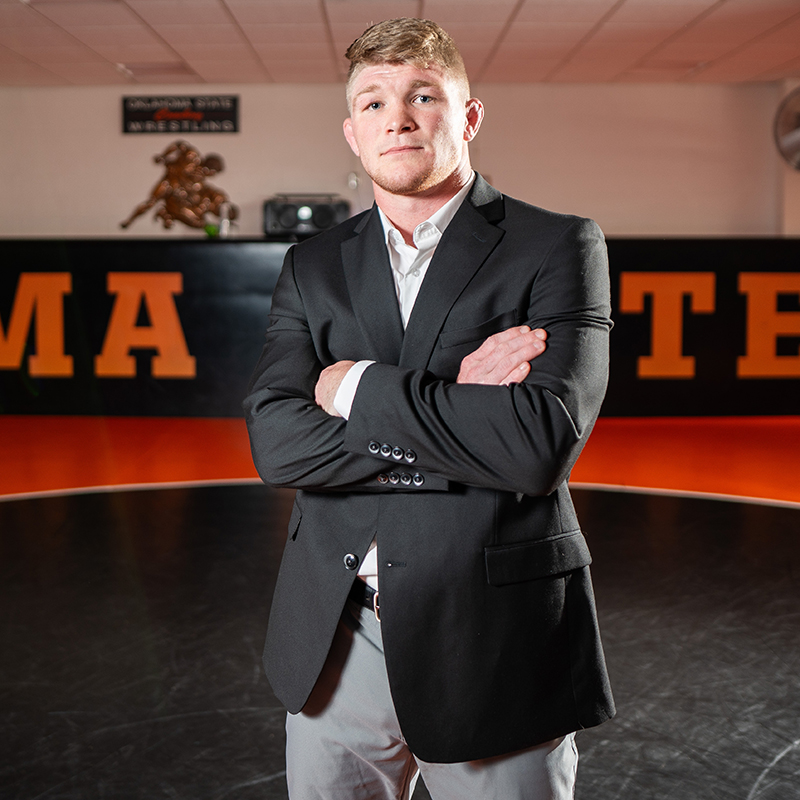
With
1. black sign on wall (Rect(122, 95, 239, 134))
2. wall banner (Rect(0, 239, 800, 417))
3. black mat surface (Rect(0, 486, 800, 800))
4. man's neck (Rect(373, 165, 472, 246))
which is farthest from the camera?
black sign on wall (Rect(122, 95, 239, 134))

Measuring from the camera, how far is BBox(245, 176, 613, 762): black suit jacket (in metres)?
0.93

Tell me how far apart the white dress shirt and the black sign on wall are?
296 inches

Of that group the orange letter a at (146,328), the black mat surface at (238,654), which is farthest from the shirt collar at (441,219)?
the orange letter a at (146,328)

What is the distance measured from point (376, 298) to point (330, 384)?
5.2 inches

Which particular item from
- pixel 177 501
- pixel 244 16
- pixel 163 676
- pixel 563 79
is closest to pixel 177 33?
pixel 244 16

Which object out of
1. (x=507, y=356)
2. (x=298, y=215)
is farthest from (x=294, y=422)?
(x=298, y=215)

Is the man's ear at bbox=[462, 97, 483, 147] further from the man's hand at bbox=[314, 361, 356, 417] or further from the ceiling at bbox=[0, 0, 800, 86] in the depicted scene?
the ceiling at bbox=[0, 0, 800, 86]

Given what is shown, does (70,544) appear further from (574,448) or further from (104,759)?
(574,448)

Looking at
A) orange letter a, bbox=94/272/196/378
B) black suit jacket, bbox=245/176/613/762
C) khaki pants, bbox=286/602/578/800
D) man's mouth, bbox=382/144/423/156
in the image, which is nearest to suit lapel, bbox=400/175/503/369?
black suit jacket, bbox=245/176/613/762

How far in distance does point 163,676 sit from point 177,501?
173cm

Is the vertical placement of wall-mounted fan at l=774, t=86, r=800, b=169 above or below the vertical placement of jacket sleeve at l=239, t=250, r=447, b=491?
above

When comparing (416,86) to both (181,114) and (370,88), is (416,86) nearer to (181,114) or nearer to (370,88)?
(370,88)

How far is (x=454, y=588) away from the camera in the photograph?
939mm

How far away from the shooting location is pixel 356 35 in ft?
20.2
